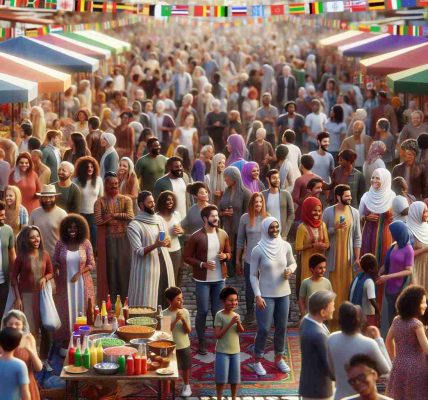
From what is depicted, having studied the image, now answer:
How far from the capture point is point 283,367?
1227cm

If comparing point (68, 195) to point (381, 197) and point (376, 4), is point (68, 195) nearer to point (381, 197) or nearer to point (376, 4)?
point (381, 197)

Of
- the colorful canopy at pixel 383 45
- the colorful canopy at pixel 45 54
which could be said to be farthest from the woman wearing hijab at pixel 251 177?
the colorful canopy at pixel 383 45

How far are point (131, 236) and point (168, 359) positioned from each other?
2701 millimetres

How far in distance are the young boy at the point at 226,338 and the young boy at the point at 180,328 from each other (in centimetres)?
37

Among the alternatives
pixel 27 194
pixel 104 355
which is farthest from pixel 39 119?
pixel 104 355

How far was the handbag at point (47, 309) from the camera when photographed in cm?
1198

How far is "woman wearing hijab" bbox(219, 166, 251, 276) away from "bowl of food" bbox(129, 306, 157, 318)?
312 cm

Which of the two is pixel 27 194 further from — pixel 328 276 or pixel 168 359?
pixel 168 359

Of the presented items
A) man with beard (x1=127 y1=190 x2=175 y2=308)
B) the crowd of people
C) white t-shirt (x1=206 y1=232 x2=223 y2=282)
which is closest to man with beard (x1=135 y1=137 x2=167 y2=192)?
the crowd of people

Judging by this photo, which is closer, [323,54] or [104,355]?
[104,355]

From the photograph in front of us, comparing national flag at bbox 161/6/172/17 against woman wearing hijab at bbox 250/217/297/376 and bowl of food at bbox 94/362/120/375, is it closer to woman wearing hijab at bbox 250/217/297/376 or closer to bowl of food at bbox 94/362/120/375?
woman wearing hijab at bbox 250/217/297/376

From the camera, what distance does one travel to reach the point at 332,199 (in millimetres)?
17172

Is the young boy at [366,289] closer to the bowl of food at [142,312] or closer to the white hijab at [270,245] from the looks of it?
the white hijab at [270,245]

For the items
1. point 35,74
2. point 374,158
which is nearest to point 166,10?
point 35,74
